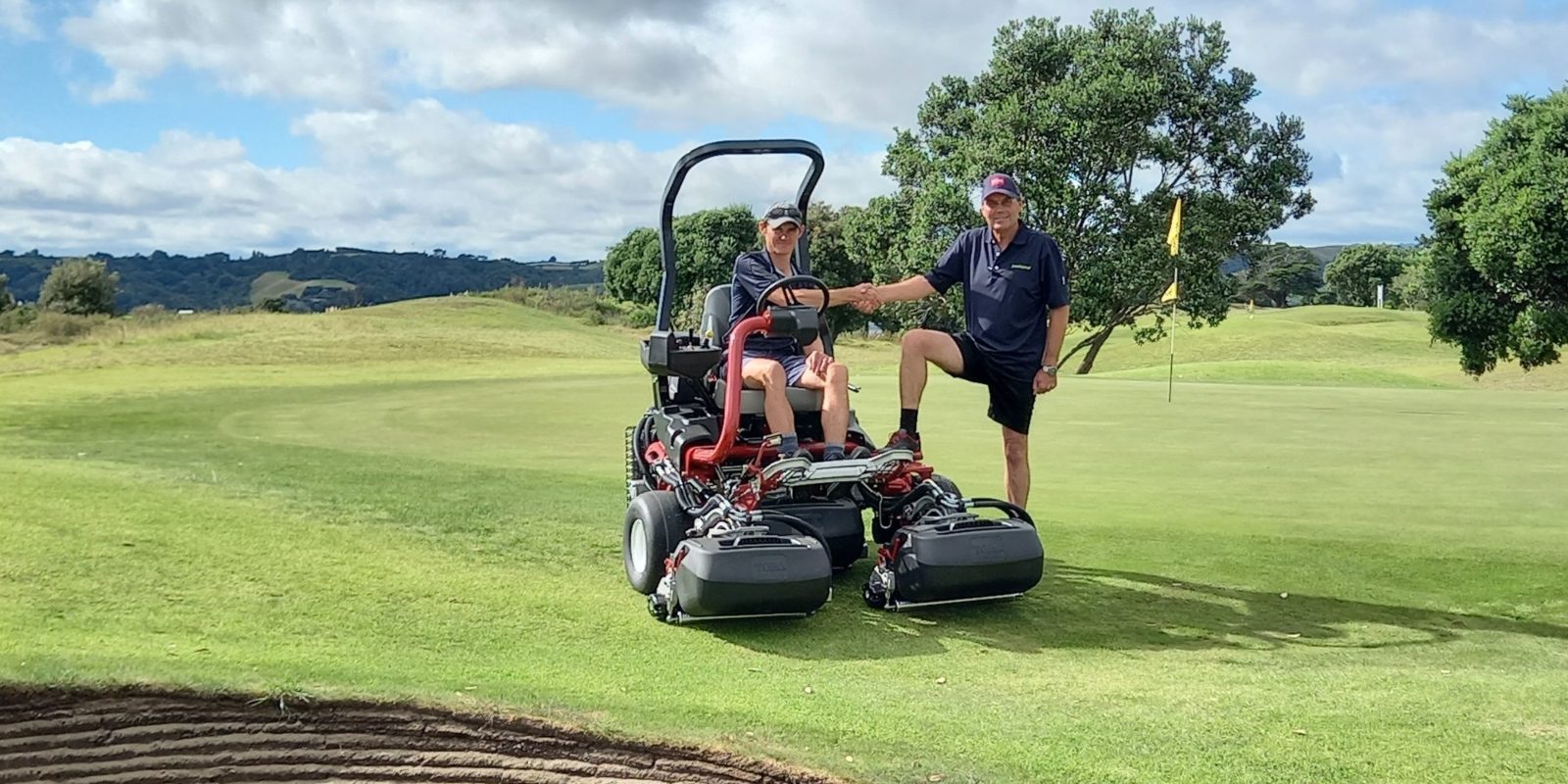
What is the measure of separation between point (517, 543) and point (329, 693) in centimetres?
388

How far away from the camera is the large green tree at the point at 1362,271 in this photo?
10088cm

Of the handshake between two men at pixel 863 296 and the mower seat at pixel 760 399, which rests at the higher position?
the handshake between two men at pixel 863 296

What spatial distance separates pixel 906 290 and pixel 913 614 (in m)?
2.25

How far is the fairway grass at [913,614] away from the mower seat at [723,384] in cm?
116

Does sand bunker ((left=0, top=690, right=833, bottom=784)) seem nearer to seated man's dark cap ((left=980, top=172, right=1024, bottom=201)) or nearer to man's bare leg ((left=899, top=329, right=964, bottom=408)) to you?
man's bare leg ((left=899, top=329, right=964, bottom=408))

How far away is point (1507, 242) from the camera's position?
106ft

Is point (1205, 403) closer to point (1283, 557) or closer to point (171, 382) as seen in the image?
point (1283, 557)

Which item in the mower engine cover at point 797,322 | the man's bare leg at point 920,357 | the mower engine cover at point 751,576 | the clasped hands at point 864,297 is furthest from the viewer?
the clasped hands at point 864,297

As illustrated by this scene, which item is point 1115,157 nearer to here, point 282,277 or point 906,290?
point 906,290

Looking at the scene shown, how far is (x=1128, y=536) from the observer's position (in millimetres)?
9008

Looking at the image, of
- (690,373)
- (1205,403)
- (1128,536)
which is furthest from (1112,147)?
(690,373)

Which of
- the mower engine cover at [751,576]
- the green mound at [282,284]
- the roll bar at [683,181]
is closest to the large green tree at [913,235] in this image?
the roll bar at [683,181]

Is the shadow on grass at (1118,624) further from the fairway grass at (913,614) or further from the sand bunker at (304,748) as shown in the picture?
the sand bunker at (304,748)

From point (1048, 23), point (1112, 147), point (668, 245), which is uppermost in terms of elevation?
point (1048, 23)
